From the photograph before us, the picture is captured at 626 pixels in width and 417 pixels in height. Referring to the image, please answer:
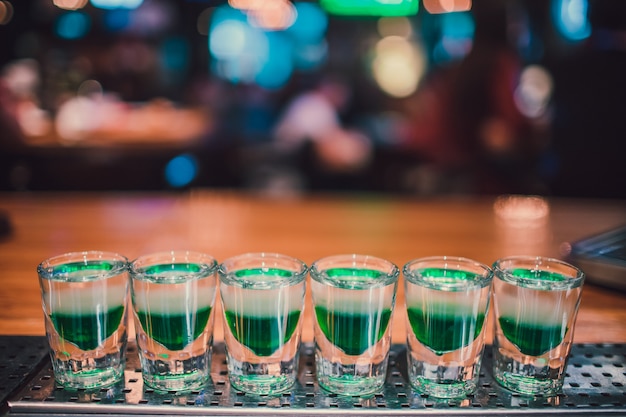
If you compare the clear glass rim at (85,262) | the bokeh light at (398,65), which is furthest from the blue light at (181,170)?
the clear glass rim at (85,262)

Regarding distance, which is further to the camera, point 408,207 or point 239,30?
point 239,30

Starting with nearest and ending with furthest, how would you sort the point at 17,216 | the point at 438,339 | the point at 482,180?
the point at 438,339, the point at 17,216, the point at 482,180

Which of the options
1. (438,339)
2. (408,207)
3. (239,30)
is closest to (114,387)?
(438,339)

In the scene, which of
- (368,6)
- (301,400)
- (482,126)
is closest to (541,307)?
(301,400)

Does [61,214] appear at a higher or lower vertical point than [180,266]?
lower

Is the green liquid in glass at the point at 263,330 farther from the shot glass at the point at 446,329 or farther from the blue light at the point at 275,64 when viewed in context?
the blue light at the point at 275,64

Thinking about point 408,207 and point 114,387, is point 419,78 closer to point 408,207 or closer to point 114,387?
point 408,207
